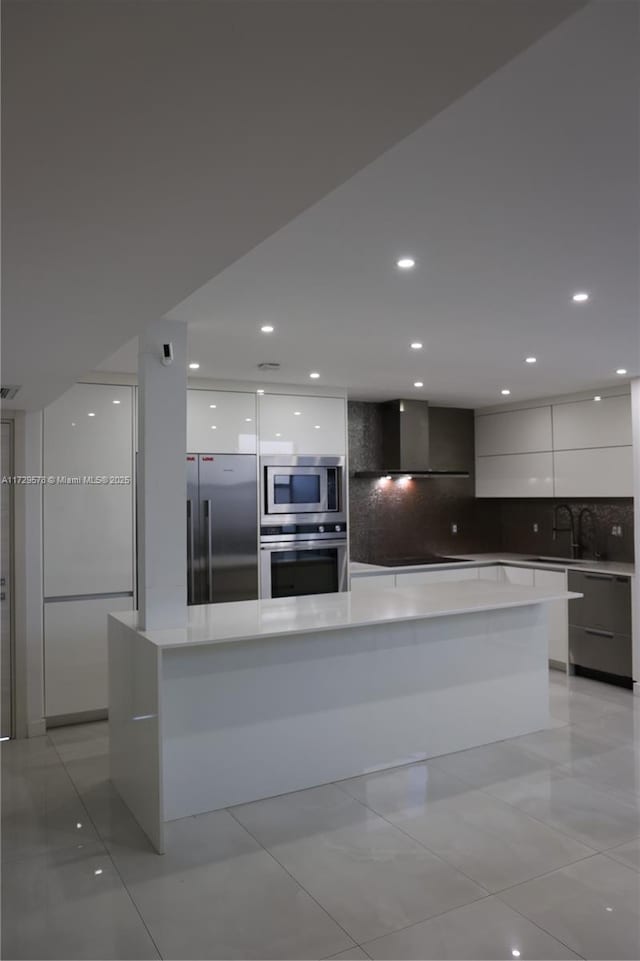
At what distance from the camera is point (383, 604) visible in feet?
12.5

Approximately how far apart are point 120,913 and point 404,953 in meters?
1.00

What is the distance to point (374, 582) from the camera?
5723 millimetres

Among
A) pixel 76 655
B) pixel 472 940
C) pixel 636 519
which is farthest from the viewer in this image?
pixel 636 519

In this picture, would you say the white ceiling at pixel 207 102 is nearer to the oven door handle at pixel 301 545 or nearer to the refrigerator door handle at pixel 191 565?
the refrigerator door handle at pixel 191 565

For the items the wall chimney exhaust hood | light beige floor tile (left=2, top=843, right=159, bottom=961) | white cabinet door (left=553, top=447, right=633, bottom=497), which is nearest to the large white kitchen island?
light beige floor tile (left=2, top=843, right=159, bottom=961)

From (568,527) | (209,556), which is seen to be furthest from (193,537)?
(568,527)

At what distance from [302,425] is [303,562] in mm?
1090

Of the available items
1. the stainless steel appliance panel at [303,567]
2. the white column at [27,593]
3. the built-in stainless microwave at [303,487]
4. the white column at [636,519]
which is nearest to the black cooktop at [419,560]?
the stainless steel appliance panel at [303,567]

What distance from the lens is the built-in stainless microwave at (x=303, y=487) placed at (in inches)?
203

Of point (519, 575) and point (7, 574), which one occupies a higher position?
point (7, 574)

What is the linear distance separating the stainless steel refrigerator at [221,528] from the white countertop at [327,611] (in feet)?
3.37

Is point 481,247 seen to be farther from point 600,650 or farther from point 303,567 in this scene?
point 600,650

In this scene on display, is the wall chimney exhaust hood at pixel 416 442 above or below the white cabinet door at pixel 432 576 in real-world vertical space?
above

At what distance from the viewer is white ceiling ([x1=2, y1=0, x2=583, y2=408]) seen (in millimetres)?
827
